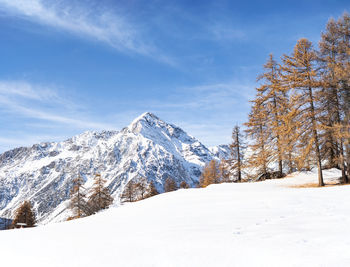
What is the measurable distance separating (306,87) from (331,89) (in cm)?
153

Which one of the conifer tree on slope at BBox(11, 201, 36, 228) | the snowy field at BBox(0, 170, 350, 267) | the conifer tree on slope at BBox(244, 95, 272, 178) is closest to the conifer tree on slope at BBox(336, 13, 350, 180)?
the conifer tree on slope at BBox(244, 95, 272, 178)

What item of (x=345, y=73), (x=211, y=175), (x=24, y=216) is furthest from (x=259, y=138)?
(x=24, y=216)

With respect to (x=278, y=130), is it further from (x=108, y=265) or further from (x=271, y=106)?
(x=108, y=265)

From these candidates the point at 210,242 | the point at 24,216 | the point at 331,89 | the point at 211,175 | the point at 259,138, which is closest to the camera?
the point at 210,242

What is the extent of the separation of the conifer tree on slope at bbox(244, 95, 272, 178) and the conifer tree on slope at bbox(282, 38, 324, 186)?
14.7 ft

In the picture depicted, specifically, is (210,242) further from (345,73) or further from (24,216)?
(24,216)

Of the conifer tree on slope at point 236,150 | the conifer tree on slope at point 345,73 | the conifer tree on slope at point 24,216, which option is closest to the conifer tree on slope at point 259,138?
the conifer tree on slope at point 236,150

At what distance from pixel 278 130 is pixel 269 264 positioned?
15.2 metres

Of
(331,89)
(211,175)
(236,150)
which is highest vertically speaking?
(331,89)

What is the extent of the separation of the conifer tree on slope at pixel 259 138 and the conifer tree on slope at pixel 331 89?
485 centimetres

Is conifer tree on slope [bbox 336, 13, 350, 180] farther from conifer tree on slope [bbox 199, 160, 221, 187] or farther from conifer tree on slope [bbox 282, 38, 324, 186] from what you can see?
conifer tree on slope [bbox 199, 160, 221, 187]

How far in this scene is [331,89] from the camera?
54.3ft

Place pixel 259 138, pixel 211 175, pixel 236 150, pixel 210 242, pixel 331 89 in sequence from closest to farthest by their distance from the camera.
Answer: pixel 210 242 < pixel 331 89 < pixel 259 138 < pixel 236 150 < pixel 211 175

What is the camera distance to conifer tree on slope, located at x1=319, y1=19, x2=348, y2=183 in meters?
16.0
